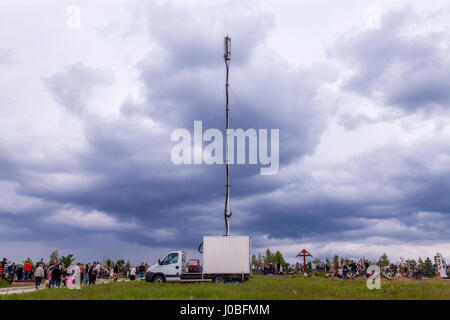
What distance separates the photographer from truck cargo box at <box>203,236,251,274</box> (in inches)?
1142

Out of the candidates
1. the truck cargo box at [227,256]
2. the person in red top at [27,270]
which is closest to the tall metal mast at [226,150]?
the truck cargo box at [227,256]

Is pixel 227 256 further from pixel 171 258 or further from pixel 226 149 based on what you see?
pixel 226 149

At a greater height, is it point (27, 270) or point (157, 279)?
point (27, 270)

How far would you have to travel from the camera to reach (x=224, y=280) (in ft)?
95.9

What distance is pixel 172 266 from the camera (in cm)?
3027

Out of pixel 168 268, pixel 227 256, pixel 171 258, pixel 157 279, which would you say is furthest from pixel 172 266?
pixel 227 256

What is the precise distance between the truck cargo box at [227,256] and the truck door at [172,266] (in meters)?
2.26

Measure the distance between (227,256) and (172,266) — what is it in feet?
14.3

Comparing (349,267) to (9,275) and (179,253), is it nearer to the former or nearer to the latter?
(179,253)

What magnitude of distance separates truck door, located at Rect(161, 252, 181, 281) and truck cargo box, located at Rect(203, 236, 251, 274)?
2263mm

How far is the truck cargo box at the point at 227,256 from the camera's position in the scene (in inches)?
1142

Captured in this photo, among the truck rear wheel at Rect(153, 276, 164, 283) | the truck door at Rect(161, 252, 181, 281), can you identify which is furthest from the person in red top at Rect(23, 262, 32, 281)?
the truck door at Rect(161, 252, 181, 281)

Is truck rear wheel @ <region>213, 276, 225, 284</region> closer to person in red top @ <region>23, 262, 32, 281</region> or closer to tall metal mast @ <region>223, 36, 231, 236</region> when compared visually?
tall metal mast @ <region>223, 36, 231, 236</region>
